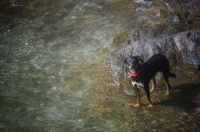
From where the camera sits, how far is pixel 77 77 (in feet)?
25.7

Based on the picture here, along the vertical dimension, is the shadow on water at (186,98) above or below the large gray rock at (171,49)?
below

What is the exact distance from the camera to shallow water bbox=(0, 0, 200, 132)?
6.07 metres

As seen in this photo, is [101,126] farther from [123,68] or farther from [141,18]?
[141,18]

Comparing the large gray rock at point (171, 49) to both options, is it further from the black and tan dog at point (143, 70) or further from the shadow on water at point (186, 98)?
the black and tan dog at point (143, 70)

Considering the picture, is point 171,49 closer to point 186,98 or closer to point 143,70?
point 186,98

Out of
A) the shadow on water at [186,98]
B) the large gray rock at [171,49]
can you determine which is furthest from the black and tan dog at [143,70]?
the large gray rock at [171,49]

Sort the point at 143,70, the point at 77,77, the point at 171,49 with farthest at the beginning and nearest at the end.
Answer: the point at 77,77 < the point at 171,49 < the point at 143,70

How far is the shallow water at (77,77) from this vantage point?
6070mm

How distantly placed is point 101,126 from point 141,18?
231 inches

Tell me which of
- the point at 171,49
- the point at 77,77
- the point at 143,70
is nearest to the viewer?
the point at 143,70

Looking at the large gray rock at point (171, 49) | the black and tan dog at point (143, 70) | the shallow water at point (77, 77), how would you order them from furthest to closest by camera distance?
the large gray rock at point (171, 49) < the shallow water at point (77, 77) < the black and tan dog at point (143, 70)

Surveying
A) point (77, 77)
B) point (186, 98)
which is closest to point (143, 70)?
point (186, 98)

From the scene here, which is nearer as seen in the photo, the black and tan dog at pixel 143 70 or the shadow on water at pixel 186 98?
the black and tan dog at pixel 143 70

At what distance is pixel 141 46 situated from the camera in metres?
7.71
